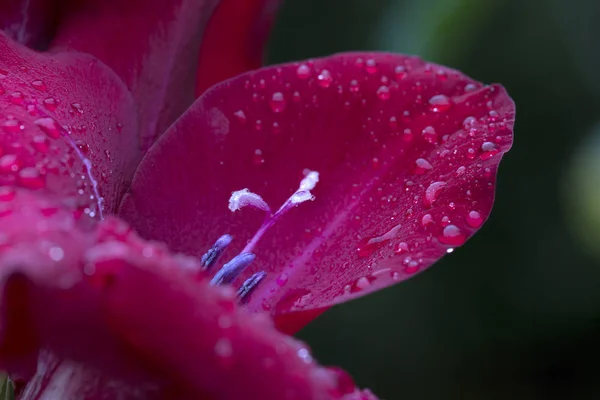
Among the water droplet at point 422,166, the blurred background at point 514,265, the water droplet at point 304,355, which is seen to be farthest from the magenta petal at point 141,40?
the blurred background at point 514,265

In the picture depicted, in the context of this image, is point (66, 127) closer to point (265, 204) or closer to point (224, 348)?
point (265, 204)

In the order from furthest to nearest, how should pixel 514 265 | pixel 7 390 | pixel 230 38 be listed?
pixel 514 265 → pixel 230 38 → pixel 7 390

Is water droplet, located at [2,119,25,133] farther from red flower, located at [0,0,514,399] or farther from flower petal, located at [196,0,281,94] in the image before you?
flower petal, located at [196,0,281,94]

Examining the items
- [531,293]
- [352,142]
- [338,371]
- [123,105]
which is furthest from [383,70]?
[531,293]

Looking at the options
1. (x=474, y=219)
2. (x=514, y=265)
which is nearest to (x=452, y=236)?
(x=474, y=219)

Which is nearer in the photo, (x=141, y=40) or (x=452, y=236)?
(x=452, y=236)

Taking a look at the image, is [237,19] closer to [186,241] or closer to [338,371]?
[186,241]
